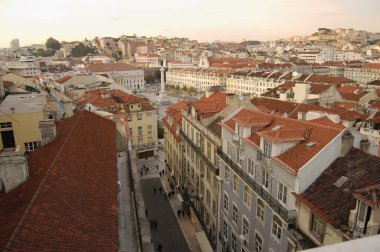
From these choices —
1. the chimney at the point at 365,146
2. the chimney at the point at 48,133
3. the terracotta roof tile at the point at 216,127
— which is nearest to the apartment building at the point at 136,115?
the terracotta roof tile at the point at 216,127

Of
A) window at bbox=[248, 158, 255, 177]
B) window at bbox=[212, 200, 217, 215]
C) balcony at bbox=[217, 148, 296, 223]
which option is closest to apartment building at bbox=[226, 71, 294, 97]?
window at bbox=[212, 200, 217, 215]

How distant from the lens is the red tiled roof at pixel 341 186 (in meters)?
14.3

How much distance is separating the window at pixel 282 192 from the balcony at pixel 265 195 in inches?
11.7

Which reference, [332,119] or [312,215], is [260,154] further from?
[332,119]

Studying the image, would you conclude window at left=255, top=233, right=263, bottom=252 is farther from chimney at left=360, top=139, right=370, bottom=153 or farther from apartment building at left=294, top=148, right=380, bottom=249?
chimney at left=360, top=139, right=370, bottom=153

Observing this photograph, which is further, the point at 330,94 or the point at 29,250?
the point at 330,94

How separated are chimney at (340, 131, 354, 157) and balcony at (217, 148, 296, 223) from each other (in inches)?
183

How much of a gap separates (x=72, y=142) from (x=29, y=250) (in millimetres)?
10468

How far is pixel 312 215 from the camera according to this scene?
51.1 feet

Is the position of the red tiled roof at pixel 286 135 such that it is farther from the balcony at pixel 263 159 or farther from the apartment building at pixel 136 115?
the apartment building at pixel 136 115

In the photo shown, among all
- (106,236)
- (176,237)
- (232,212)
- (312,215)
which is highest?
(106,236)

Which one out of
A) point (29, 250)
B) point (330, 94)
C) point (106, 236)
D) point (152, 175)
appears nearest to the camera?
point (29, 250)

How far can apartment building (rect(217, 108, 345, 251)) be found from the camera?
16969 mm

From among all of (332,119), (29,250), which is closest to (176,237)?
(332,119)
